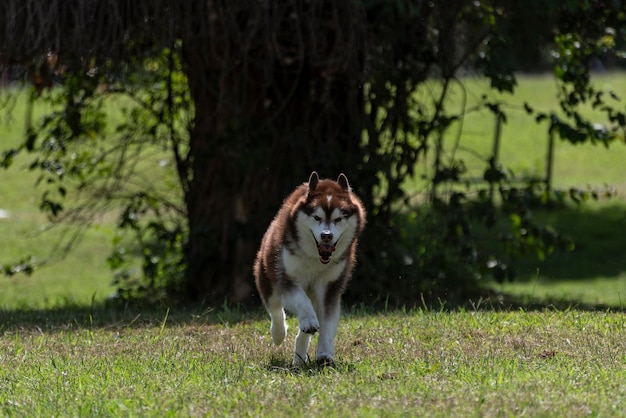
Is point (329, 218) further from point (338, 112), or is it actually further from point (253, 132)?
point (338, 112)

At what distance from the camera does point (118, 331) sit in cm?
916

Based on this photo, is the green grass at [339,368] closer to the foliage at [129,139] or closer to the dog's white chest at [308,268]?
the dog's white chest at [308,268]

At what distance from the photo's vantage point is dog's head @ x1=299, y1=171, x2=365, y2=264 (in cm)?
744

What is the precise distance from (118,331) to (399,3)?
3946 mm

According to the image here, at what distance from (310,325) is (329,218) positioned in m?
0.71

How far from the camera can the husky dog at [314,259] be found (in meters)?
7.46

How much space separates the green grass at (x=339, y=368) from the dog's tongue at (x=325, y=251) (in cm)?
65

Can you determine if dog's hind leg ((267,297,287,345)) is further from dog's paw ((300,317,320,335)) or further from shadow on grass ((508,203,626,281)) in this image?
shadow on grass ((508,203,626,281))

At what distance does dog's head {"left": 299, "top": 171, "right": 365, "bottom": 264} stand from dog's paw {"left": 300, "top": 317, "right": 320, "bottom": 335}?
414mm

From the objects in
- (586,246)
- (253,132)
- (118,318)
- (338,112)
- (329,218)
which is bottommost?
(586,246)

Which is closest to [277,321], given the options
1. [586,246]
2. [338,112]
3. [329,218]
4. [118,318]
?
[329,218]

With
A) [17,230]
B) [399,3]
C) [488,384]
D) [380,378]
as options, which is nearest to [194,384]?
[380,378]

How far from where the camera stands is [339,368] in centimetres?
724

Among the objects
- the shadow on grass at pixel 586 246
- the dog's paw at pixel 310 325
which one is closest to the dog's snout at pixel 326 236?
the dog's paw at pixel 310 325
